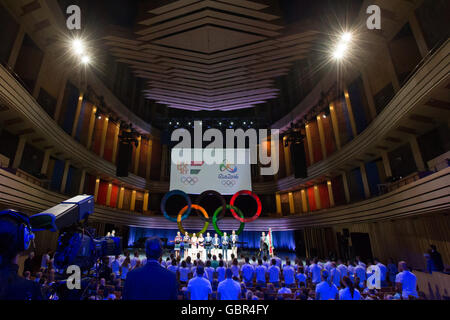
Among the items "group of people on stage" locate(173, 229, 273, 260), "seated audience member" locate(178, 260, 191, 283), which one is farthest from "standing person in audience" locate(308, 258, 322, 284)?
"group of people on stage" locate(173, 229, 273, 260)

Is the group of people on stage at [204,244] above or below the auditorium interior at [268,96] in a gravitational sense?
below

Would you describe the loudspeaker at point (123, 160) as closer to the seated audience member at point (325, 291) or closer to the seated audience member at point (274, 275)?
the seated audience member at point (274, 275)

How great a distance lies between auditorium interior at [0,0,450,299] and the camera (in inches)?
379

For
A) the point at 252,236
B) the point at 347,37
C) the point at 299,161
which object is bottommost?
the point at 252,236

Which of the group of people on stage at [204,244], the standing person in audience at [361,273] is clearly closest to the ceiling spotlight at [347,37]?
the standing person in audience at [361,273]

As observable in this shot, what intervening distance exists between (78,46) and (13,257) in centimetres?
1503

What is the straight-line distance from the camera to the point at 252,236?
80.8ft

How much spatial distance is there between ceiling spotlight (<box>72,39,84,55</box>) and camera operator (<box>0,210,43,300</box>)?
14540 millimetres

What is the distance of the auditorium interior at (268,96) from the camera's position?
9617 millimetres

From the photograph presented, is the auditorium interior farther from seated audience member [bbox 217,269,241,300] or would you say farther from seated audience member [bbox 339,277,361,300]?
seated audience member [bbox 217,269,241,300]

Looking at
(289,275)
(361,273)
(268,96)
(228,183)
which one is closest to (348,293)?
(289,275)

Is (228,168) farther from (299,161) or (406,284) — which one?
(406,284)

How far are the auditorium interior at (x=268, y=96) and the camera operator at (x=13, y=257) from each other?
838 cm

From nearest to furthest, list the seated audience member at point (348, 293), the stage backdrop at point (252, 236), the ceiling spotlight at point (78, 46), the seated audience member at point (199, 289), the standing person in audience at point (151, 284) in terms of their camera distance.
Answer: the standing person in audience at point (151, 284) → the seated audience member at point (348, 293) → the seated audience member at point (199, 289) → the ceiling spotlight at point (78, 46) → the stage backdrop at point (252, 236)
